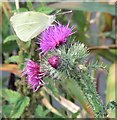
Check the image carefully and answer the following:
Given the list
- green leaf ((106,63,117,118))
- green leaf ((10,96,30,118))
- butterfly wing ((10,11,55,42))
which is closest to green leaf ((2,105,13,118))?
green leaf ((10,96,30,118))

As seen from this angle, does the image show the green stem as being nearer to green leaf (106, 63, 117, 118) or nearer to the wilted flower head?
the wilted flower head

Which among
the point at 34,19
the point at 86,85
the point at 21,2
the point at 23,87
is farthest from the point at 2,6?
the point at 86,85

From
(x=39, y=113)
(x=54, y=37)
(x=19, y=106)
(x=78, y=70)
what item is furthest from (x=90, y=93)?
(x=39, y=113)

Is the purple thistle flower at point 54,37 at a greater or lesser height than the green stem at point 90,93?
greater

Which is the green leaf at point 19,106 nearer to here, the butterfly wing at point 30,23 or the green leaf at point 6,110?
the green leaf at point 6,110

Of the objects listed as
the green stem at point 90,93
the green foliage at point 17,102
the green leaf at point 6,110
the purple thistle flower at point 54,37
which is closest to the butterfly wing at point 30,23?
the purple thistle flower at point 54,37

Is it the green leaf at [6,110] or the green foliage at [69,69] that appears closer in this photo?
the green foliage at [69,69]
